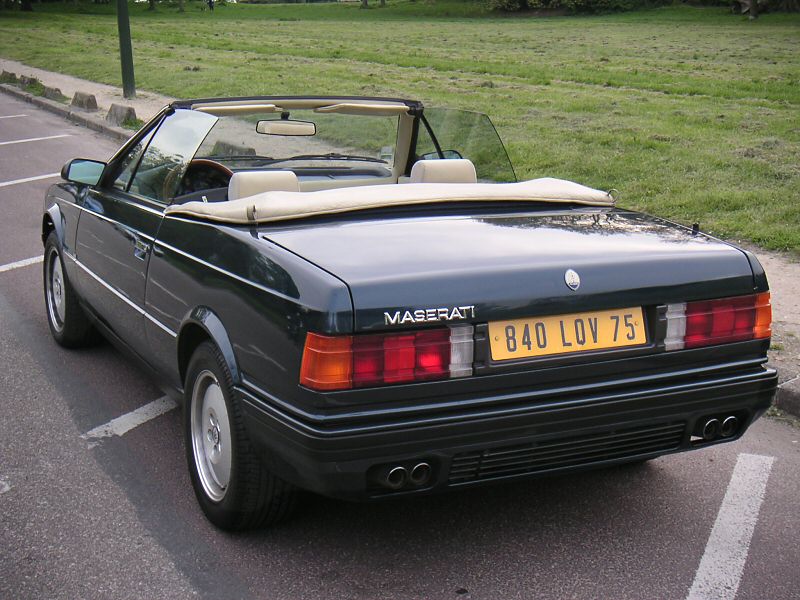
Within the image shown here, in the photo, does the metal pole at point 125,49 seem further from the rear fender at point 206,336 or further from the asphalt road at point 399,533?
the rear fender at point 206,336

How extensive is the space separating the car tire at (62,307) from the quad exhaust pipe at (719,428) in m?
3.34

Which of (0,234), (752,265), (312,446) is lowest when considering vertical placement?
(0,234)

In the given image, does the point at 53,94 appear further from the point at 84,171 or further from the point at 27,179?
the point at 84,171

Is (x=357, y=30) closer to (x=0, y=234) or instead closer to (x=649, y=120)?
(x=649, y=120)

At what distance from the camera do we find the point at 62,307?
18.6ft

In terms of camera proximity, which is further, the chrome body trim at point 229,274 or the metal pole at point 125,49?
the metal pole at point 125,49

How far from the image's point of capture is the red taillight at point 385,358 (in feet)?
9.55

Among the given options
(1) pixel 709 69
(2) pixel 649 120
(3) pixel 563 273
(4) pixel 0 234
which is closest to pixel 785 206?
(2) pixel 649 120

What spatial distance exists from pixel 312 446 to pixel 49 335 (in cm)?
351

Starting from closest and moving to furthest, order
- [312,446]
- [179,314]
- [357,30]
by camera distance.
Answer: [312,446] → [179,314] → [357,30]

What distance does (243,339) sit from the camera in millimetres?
3258

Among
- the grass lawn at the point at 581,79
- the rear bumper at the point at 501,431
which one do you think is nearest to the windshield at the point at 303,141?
the rear bumper at the point at 501,431

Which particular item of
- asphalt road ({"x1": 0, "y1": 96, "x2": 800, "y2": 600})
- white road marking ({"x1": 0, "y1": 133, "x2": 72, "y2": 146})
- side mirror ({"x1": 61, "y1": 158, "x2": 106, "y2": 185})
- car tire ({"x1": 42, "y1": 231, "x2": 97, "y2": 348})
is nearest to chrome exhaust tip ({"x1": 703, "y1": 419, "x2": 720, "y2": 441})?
asphalt road ({"x1": 0, "y1": 96, "x2": 800, "y2": 600})

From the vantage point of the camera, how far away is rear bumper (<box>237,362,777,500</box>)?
9.62ft
